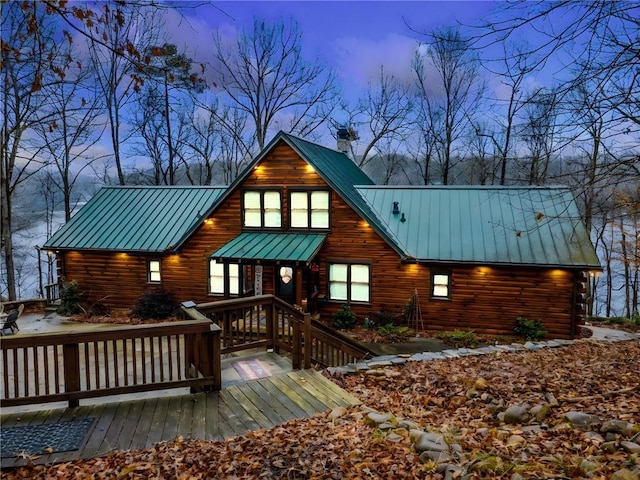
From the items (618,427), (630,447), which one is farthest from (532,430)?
(630,447)

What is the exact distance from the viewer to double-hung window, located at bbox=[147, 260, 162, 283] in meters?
18.0

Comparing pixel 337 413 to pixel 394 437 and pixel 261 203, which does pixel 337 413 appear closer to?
pixel 394 437

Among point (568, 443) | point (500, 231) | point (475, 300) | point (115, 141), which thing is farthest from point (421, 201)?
point (115, 141)

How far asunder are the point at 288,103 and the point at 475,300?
64.6 feet

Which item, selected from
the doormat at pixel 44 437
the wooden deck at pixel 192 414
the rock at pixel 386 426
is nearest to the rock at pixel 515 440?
the rock at pixel 386 426

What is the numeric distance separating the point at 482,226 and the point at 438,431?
479 inches

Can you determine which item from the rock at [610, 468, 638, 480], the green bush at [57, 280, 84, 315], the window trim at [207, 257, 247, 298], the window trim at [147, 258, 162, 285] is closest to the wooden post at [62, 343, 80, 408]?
the rock at [610, 468, 638, 480]

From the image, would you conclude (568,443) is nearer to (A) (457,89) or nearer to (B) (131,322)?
(B) (131,322)

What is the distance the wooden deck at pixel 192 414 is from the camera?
5.31m

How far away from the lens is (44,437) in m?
5.35

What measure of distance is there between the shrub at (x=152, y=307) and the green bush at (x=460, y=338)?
1059 centimetres

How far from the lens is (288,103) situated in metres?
29.1

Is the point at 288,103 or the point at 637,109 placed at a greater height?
the point at 288,103

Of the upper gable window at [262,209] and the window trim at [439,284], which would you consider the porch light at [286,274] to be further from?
the window trim at [439,284]
